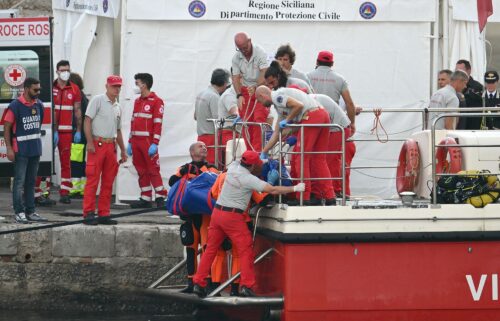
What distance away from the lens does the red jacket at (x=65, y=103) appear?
1549 centimetres

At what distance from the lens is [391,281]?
399 inches

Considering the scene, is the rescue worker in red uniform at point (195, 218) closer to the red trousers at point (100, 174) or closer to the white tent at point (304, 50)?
the red trousers at point (100, 174)

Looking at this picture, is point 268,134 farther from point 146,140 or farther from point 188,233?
point 146,140

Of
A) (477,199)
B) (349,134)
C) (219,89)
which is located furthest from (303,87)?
(219,89)

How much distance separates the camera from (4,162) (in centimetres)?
1512

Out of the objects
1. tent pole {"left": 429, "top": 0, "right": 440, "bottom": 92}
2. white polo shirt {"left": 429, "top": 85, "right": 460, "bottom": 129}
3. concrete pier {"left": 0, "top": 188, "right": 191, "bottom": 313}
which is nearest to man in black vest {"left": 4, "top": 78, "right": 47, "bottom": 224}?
concrete pier {"left": 0, "top": 188, "right": 191, "bottom": 313}

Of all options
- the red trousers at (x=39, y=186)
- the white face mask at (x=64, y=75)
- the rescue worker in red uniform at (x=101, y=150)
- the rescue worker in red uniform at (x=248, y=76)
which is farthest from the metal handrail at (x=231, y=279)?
the white face mask at (x=64, y=75)

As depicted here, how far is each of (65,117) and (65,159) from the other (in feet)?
1.75

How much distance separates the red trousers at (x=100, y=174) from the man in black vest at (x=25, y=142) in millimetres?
582

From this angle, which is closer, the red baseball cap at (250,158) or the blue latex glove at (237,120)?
the red baseball cap at (250,158)

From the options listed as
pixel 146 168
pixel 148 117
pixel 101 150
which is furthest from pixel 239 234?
pixel 146 168

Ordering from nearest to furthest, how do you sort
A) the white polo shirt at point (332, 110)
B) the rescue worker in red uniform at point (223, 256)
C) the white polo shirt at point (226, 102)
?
the rescue worker in red uniform at point (223, 256) < the white polo shirt at point (332, 110) < the white polo shirt at point (226, 102)

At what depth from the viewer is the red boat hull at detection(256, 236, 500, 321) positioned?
10102 millimetres

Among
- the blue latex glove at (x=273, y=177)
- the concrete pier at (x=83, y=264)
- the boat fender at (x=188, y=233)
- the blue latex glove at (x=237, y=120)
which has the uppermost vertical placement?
the blue latex glove at (x=237, y=120)
